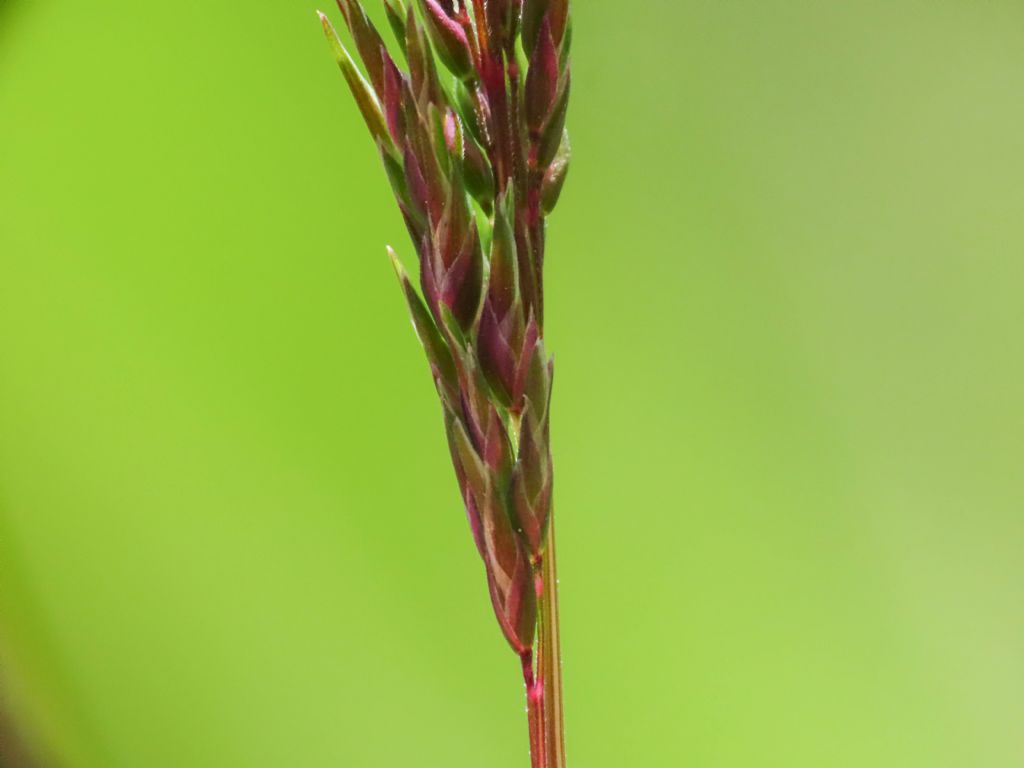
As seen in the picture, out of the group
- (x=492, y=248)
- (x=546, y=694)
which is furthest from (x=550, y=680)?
(x=492, y=248)

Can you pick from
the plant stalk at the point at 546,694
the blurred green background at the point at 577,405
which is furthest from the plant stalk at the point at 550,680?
the blurred green background at the point at 577,405

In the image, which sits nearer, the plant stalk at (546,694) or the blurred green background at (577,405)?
the plant stalk at (546,694)

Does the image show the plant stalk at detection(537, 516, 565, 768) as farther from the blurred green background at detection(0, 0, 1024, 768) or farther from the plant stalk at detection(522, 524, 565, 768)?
the blurred green background at detection(0, 0, 1024, 768)

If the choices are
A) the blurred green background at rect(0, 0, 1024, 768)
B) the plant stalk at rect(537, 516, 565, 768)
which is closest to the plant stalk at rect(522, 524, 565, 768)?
the plant stalk at rect(537, 516, 565, 768)

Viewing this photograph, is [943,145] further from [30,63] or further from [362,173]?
[30,63]

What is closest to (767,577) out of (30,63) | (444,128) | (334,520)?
(334,520)

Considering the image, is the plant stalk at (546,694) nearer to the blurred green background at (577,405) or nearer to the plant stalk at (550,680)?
the plant stalk at (550,680)

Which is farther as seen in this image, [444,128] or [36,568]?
[36,568]

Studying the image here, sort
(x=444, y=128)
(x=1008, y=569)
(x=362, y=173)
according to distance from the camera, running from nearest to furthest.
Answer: (x=444, y=128)
(x=1008, y=569)
(x=362, y=173)
